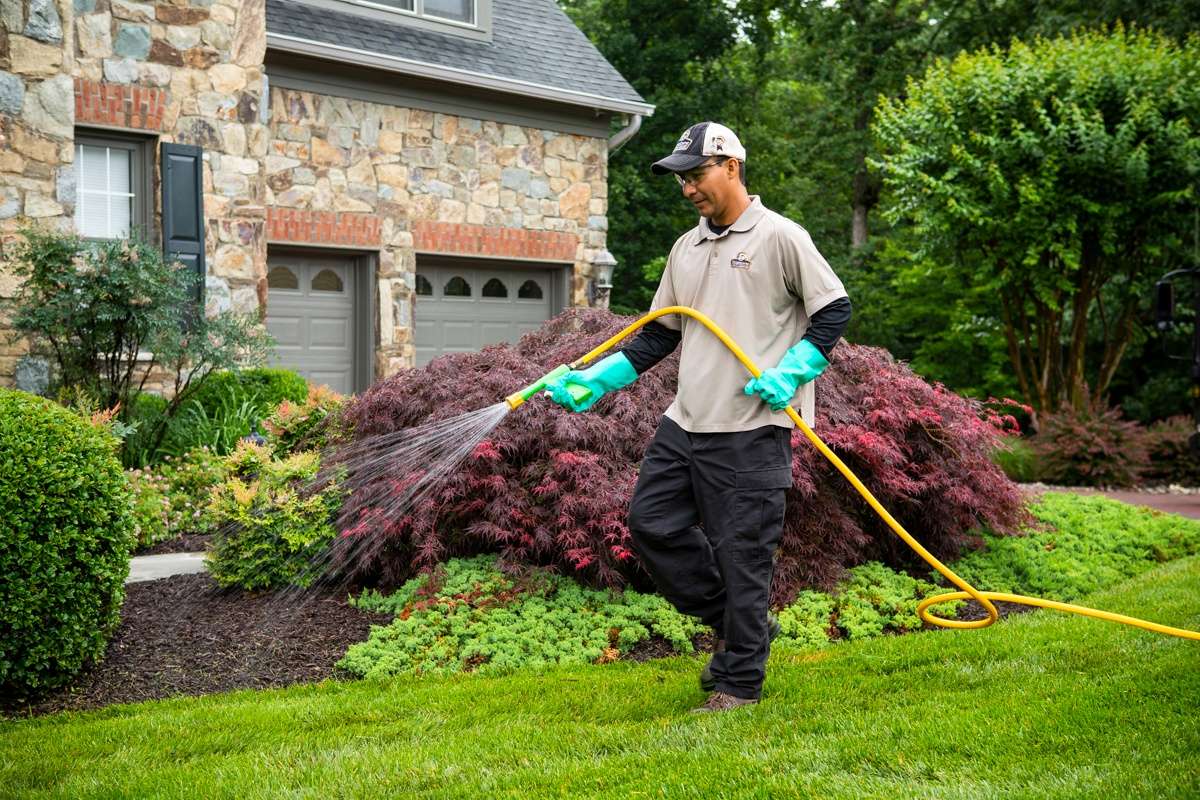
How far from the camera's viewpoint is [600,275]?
1411cm

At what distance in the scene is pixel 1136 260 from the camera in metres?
14.6

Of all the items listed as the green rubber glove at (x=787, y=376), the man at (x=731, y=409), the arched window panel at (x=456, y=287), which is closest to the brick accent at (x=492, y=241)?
the arched window panel at (x=456, y=287)

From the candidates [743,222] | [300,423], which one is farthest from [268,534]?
[743,222]

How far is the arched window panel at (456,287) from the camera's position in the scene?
43.3ft

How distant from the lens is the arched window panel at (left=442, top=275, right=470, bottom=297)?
43.3ft

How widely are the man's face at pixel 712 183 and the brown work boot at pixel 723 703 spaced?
169 cm

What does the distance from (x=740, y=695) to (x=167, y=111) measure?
25.7 feet

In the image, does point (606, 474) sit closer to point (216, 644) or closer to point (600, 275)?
point (216, 644)

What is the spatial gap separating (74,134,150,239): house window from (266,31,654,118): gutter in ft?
6.04

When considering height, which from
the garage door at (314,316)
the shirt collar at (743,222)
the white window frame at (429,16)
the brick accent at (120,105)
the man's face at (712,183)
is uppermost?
the white window frame at (429,16)

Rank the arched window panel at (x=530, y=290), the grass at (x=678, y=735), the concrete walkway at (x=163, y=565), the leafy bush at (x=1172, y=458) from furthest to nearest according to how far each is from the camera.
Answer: the arched window panel at (x=530, y=290) → the leafy bush at (x=1172, y=458) → the concrete walkway at (x=163, y=565) → the grass at (x=678, y=735)

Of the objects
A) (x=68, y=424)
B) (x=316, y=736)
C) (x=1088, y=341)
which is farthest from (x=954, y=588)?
(x=1088, y=341)

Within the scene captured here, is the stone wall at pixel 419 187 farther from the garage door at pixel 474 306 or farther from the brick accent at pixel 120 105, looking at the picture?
the brick accent at pixel 120 105

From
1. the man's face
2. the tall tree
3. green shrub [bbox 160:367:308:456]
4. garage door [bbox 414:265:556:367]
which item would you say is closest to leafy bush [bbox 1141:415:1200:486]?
the tall tree
